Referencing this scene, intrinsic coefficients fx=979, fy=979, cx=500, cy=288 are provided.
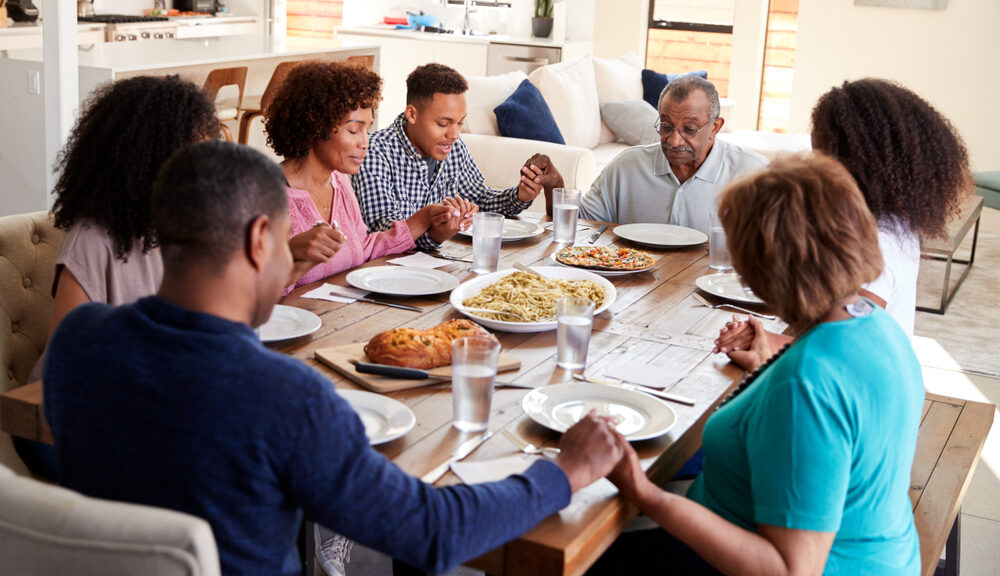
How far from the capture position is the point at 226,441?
0.96 metres

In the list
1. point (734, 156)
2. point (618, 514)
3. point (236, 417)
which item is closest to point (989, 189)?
point (734, 156)

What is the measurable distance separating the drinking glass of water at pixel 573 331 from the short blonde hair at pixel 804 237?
438mm

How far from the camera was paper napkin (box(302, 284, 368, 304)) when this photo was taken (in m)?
2.06

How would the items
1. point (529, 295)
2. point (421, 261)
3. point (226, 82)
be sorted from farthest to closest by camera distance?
1. point (226, 82)
2. point (421, 261)
3. point (529, 295)

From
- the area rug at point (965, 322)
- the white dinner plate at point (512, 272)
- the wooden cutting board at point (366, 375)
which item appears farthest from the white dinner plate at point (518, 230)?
the area rug at point (965, 322)

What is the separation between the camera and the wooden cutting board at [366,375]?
158 cm

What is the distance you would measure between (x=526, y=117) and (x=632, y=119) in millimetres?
1251

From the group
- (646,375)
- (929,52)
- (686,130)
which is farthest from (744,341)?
(929,52)

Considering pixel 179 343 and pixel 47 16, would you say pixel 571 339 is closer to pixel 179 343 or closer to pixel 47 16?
pixel 179 343

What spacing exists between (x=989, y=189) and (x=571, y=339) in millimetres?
4440

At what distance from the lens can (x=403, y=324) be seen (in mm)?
1911

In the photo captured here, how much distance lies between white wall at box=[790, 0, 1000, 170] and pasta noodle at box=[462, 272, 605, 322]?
496 cm

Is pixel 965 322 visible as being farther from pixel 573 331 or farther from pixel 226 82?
pixel 226 82

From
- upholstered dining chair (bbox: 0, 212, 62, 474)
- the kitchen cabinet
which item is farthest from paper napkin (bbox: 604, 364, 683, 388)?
the kitchen cabinet
